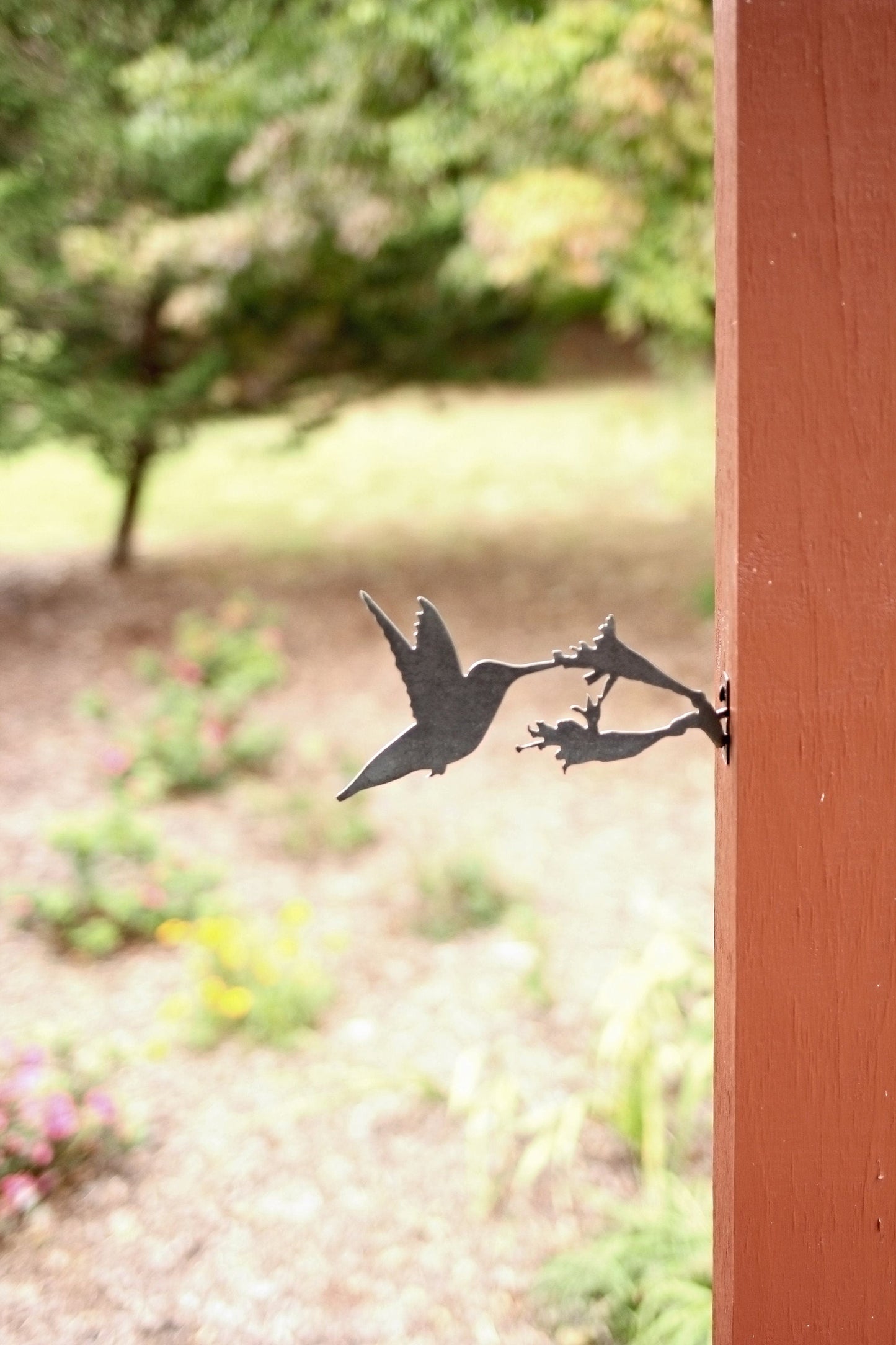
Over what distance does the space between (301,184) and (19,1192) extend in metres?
3.93

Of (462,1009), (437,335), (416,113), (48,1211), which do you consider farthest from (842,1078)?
(437,335)

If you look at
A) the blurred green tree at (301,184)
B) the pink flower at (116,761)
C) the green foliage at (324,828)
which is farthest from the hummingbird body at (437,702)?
the blurred green tree at (301,184)

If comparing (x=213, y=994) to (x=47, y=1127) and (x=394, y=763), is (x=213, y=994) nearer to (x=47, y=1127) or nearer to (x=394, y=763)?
(x=47, y=1127)

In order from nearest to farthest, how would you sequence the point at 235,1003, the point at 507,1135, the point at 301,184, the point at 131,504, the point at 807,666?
the point at 807,666 → the point at 507,1135 → the point at 235,1003 → the point at 301,184 → the point at 131,504

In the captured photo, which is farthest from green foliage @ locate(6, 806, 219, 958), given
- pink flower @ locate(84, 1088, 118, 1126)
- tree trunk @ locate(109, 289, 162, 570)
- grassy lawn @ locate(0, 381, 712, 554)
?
tree trunk @ locate(109, 289, 162, 570)

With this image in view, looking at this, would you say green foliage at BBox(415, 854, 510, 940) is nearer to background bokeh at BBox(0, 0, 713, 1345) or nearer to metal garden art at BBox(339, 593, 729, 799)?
background bokeh at BBox(0, 0, 713, 1345)

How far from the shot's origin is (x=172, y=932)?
264 cm

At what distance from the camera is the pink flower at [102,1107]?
6.70 ft

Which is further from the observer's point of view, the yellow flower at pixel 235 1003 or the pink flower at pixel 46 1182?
the yellow flower at pixel 235 1003

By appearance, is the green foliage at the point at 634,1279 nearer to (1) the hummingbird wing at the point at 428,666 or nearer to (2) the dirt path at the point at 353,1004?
(2) the dirt path at the point at 353,1004

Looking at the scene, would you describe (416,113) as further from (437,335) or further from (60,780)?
(60,780)

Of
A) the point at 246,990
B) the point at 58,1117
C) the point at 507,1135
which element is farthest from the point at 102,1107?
the point at 507,1135

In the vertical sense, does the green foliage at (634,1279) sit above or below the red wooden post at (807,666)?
below

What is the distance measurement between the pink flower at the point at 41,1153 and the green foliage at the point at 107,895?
2.86ft
